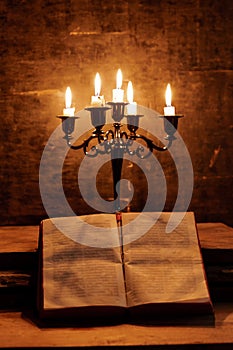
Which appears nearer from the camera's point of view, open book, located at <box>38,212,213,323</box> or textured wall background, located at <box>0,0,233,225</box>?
open book, located at <box>38,212,213,323</box>

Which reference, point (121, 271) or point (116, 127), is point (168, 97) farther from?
point (121, 271)

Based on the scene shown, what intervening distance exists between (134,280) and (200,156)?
31.9 inches

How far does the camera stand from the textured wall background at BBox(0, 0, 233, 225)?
2.17 m

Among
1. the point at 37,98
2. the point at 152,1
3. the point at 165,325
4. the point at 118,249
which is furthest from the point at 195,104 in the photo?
the point at 165,325

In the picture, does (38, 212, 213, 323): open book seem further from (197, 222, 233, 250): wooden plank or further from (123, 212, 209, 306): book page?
(197, 222, 233, 250): wooden plank

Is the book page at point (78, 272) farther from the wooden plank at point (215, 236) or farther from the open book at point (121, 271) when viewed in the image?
the wooden plank at point (215, 236)

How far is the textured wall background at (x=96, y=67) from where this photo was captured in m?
2.17

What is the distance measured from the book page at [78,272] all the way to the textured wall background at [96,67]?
59 centimetres

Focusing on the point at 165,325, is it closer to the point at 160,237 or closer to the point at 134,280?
the point at 134,280

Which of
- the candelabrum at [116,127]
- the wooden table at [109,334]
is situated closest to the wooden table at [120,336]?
the wooden table at [109,334]

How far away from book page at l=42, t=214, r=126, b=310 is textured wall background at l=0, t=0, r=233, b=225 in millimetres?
588

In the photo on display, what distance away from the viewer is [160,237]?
5.51ft

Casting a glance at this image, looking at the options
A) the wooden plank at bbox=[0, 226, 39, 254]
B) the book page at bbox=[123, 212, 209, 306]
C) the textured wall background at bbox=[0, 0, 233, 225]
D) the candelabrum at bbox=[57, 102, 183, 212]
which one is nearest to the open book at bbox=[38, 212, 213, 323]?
the book page at bbox=[123, 212, 209, 306]

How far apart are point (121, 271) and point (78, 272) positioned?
0.13m
